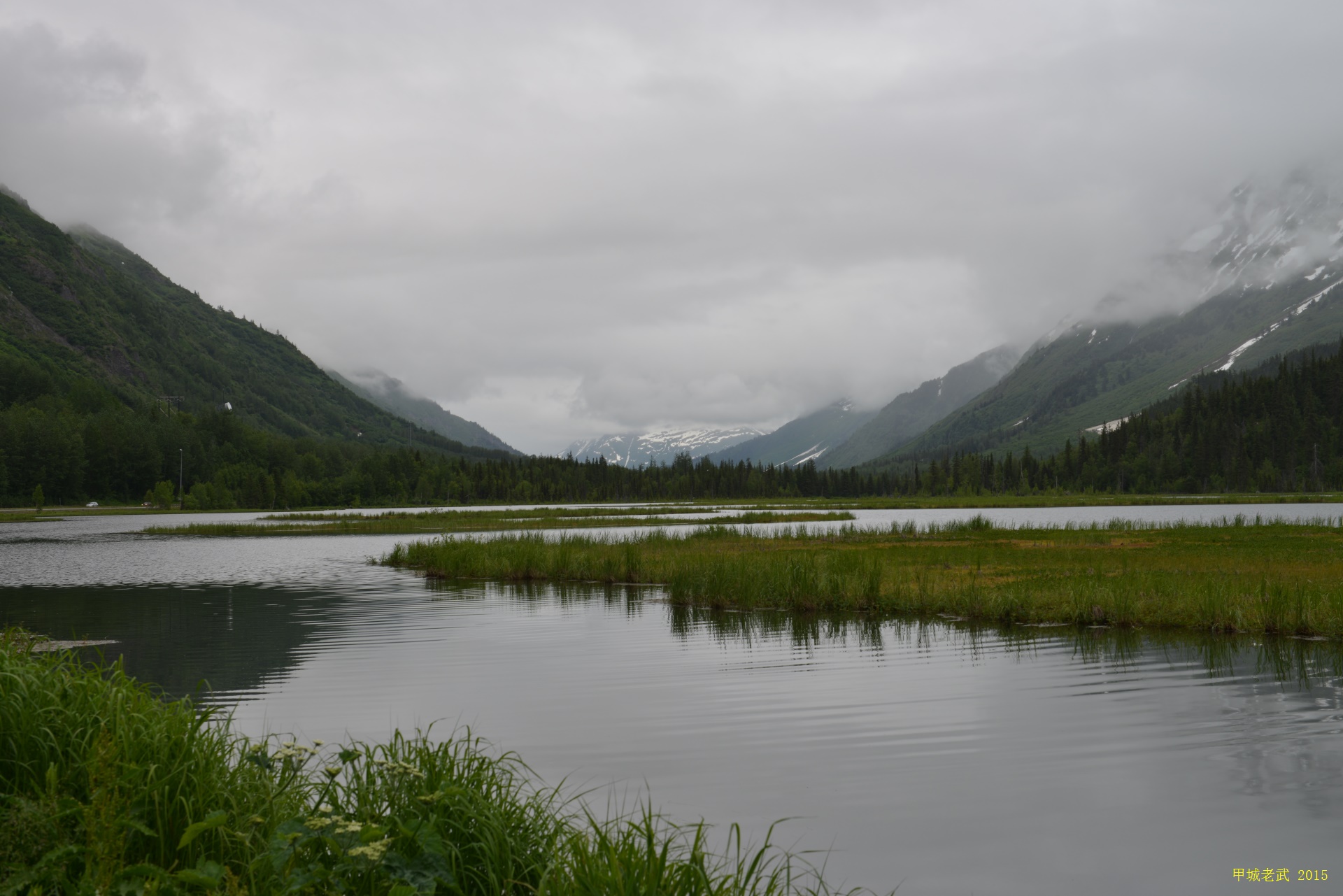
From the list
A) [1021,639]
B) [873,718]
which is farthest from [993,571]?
[873,718]

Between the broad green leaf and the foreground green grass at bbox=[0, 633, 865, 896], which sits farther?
the broad green leaf

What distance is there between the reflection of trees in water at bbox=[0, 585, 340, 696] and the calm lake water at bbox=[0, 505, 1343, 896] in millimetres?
168

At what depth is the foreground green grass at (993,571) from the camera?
85.7 ft

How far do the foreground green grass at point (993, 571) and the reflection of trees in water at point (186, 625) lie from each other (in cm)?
1299

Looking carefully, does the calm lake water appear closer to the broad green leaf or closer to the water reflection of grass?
the water reflection of grass

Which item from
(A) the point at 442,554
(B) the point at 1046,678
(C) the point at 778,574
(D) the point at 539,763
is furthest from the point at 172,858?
(A) the point at 442,554

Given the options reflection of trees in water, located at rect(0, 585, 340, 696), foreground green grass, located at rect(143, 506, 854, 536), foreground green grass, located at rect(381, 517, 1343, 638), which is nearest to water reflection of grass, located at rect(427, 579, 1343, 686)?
foreground green grass, located at rect(381, 517, 1343, 638)

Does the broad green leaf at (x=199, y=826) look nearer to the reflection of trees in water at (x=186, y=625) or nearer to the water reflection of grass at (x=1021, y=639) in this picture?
the reflection of trees in water at (x=186, y=625)

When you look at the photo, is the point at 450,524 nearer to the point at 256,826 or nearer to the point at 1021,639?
the point at 1021,639

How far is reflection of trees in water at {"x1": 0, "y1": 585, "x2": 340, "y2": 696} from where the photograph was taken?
71.8ft

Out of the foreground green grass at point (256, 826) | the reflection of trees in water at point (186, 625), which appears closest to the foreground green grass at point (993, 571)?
the reflection of trees in water at point (186, 625)

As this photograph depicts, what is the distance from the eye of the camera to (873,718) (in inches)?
664

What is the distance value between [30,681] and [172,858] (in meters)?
4.05

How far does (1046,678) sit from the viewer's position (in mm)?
20016
